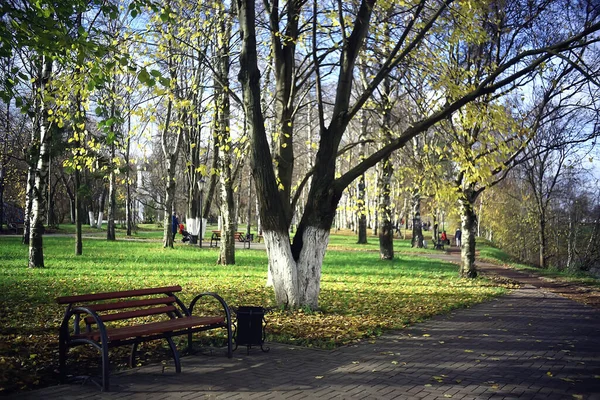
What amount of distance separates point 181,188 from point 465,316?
2031 inches

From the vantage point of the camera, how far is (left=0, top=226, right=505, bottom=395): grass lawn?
6.98 m

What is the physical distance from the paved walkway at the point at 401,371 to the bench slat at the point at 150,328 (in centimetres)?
48

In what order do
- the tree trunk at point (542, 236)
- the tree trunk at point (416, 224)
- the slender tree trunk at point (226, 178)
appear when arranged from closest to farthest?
the slender tree trunk at point (226, 178) < the tree trunk at point (542, 236) < the tree trunk at point (416, 224)


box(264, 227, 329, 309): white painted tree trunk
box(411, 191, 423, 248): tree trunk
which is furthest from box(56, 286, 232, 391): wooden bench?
box(411, 191, 423, 248): tree trunk

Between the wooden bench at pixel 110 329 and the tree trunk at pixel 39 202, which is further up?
the tree trunk at pixel 39 202

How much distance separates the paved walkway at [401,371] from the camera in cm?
529

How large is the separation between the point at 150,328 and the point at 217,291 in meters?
6.45

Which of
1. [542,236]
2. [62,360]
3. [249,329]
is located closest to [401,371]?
[249,329]

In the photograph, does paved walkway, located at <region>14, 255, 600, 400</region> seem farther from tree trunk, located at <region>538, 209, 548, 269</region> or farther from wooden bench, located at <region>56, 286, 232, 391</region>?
tree trunk, located at <region>538, 209, 548, 269</region>

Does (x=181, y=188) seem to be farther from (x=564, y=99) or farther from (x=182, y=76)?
(x=564, y=99)

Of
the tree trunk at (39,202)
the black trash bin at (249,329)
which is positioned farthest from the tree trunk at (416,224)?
the black trash bin at (249,329)

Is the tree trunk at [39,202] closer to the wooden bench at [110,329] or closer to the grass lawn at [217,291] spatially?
the grass lawn at [217,291]

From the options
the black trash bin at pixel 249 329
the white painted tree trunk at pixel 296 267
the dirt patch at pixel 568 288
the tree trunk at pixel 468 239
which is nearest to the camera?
the black trash bin at pixel 249 329

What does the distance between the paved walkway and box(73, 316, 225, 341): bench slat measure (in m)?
0.48
